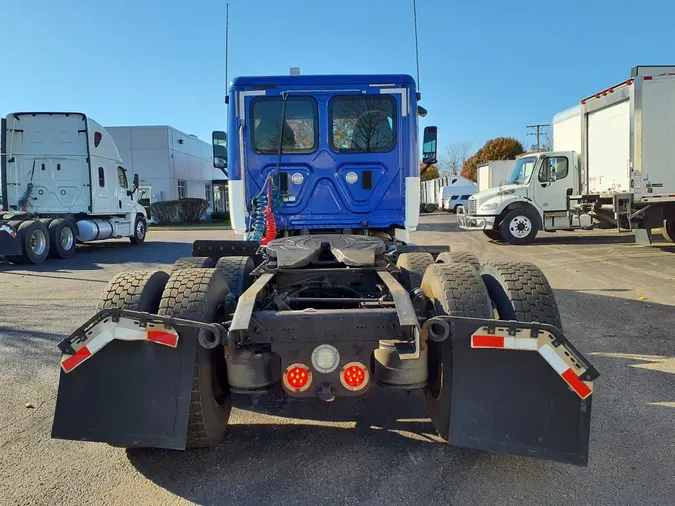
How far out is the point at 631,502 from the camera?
8.43 ft

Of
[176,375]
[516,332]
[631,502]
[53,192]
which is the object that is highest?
[53,192]

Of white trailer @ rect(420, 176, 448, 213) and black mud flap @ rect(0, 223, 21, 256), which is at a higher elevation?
white trailer @ rect(420, 176, 448, 213)

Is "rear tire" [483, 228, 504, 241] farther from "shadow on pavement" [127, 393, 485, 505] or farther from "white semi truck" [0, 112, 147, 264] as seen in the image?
"shadow on pavement" [127, 393, 485, 505]

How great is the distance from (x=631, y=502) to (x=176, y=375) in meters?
2.43

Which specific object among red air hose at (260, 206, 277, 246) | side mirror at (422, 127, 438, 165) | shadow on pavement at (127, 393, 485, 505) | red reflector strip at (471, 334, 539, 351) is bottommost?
shadow on pavement at (127, 393, 485, 505)

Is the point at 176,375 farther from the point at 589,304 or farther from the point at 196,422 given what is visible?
the point at 589,304

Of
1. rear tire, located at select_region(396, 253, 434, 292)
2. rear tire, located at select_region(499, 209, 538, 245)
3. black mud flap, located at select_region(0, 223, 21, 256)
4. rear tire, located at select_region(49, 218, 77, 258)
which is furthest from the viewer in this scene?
Answer: rear tire, located at select_region(499, 209, 538, 245)

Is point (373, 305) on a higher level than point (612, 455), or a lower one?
higher

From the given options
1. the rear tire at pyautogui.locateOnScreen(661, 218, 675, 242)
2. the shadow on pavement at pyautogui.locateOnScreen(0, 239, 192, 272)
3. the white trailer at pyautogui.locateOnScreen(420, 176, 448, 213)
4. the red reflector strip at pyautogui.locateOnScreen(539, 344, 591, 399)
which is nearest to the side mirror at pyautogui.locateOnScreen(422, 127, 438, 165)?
the red reflector strip at pyautogui.locateOnScreen(539, 344, 591, 399)

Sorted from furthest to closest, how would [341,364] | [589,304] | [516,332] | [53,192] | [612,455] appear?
[53,192] < [589,304] < [612,455] < [341,364] < [516,332]

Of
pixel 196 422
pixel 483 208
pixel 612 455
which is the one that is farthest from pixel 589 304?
pixel 483 208

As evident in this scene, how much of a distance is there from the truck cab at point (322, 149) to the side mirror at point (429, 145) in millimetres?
410

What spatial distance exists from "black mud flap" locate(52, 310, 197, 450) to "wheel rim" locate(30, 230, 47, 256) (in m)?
11.7

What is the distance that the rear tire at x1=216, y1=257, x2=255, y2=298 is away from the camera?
161 inches
